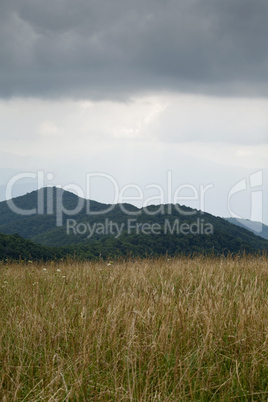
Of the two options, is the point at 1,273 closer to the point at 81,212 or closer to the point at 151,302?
the point at 151,302

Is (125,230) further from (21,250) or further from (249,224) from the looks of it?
(249,224)

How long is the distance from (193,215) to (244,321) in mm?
83986

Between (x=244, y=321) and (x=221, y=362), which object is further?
(x=244, y=321)

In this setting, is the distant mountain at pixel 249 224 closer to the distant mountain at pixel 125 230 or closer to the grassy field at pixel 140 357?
the distant mountain at pixel 125 230

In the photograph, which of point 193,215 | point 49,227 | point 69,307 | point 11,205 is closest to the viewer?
point 69,307

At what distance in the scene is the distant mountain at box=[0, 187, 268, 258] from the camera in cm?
5097

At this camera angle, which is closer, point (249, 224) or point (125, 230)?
point (125, 230)

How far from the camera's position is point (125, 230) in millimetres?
61312

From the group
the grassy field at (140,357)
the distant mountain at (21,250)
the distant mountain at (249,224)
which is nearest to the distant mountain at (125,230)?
the distant mountain at (21,250)

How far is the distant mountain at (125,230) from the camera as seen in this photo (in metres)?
51.0

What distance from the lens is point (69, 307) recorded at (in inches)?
172

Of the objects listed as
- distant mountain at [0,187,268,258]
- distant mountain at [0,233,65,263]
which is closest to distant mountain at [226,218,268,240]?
distant mountain at [0,187,268,258]

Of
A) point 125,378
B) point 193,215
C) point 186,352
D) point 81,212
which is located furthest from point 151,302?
point 81,212

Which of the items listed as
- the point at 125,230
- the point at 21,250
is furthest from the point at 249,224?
the point at 21,250
